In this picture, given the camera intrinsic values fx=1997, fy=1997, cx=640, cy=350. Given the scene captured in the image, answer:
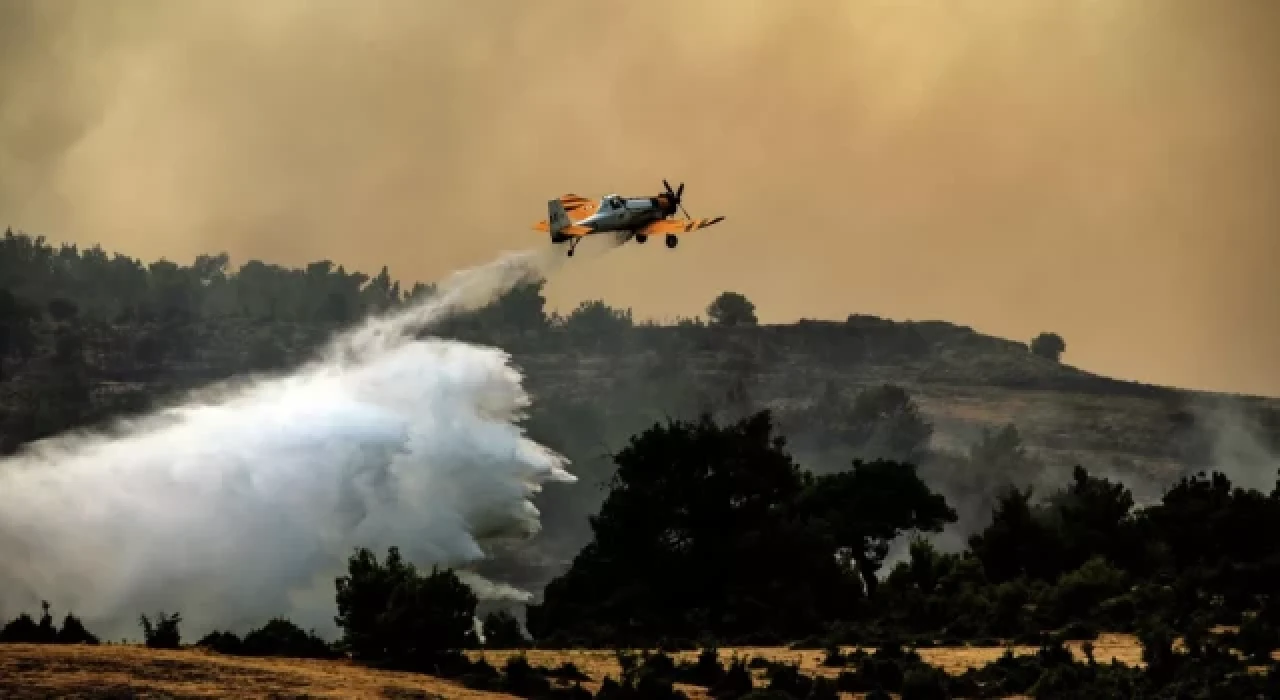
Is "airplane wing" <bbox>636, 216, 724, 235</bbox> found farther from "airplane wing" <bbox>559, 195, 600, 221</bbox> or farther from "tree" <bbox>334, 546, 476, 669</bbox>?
"tree" <bbox>334, 546, 476, 669</bbox>

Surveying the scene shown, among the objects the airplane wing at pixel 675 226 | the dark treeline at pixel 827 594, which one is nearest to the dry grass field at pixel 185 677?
the dark treeline at pixel 827 594

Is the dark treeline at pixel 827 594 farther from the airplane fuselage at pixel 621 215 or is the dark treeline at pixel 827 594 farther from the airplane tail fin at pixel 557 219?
the airplane tail fin at pixel 557 219

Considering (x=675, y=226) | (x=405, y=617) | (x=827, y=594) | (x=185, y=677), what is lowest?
(x=185, y=677)

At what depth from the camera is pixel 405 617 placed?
59188mm

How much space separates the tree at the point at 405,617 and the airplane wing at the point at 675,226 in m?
30.4

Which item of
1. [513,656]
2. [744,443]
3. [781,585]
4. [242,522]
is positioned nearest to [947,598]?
[781,585]

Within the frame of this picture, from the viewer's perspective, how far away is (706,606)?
87.4 metres

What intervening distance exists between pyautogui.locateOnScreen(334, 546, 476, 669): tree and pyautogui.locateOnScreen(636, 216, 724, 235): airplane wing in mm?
30361

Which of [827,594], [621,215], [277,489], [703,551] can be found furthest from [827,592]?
[277,489]

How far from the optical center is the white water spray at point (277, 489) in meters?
98.3

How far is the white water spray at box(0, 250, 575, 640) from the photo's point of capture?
3871 inches

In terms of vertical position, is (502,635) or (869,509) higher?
(869,509)

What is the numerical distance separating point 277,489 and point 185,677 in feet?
174

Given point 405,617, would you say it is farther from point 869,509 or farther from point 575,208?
point 869,509
